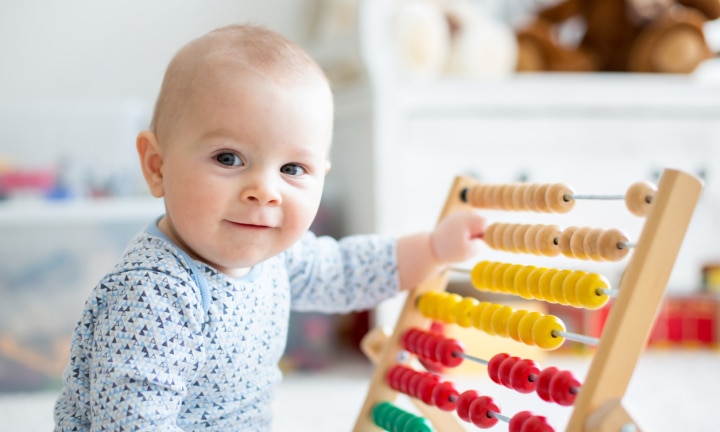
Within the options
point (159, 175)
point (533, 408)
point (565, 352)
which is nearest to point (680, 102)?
point (565, 352)

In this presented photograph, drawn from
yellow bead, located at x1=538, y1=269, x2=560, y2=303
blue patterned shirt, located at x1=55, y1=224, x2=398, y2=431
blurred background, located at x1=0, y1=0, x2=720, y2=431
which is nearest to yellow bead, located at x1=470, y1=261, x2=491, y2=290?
yellow bead, located at x1=538, y1=269, x2=560, y2=303

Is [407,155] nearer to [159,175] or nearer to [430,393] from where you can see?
[430,393]

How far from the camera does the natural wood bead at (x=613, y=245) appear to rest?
2.49 feet

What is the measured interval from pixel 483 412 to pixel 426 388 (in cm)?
10

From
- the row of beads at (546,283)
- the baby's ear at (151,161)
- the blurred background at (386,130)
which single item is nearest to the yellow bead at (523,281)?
the row of beads at (546,283)

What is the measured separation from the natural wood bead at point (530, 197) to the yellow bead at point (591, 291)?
0.14 metres

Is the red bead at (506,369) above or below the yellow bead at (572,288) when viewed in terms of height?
below

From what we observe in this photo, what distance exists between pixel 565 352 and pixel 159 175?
1266 millimetres

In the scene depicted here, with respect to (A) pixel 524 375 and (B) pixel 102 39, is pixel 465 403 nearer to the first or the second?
(A) pixel 524 375

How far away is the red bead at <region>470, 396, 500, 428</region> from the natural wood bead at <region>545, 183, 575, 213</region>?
215 millimetres

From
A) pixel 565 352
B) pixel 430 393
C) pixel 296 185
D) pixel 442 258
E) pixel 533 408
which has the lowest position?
pixel 565 352

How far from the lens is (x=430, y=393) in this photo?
0.92 metres

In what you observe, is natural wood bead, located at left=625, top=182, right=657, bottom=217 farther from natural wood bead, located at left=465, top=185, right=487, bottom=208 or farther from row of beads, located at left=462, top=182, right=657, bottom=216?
natural wood bead, located at left=465, top=185, right=487, bottom=208

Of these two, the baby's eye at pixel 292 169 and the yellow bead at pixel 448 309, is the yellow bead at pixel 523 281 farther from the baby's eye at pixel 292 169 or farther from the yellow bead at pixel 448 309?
the baby's eye at pixel 292 169
